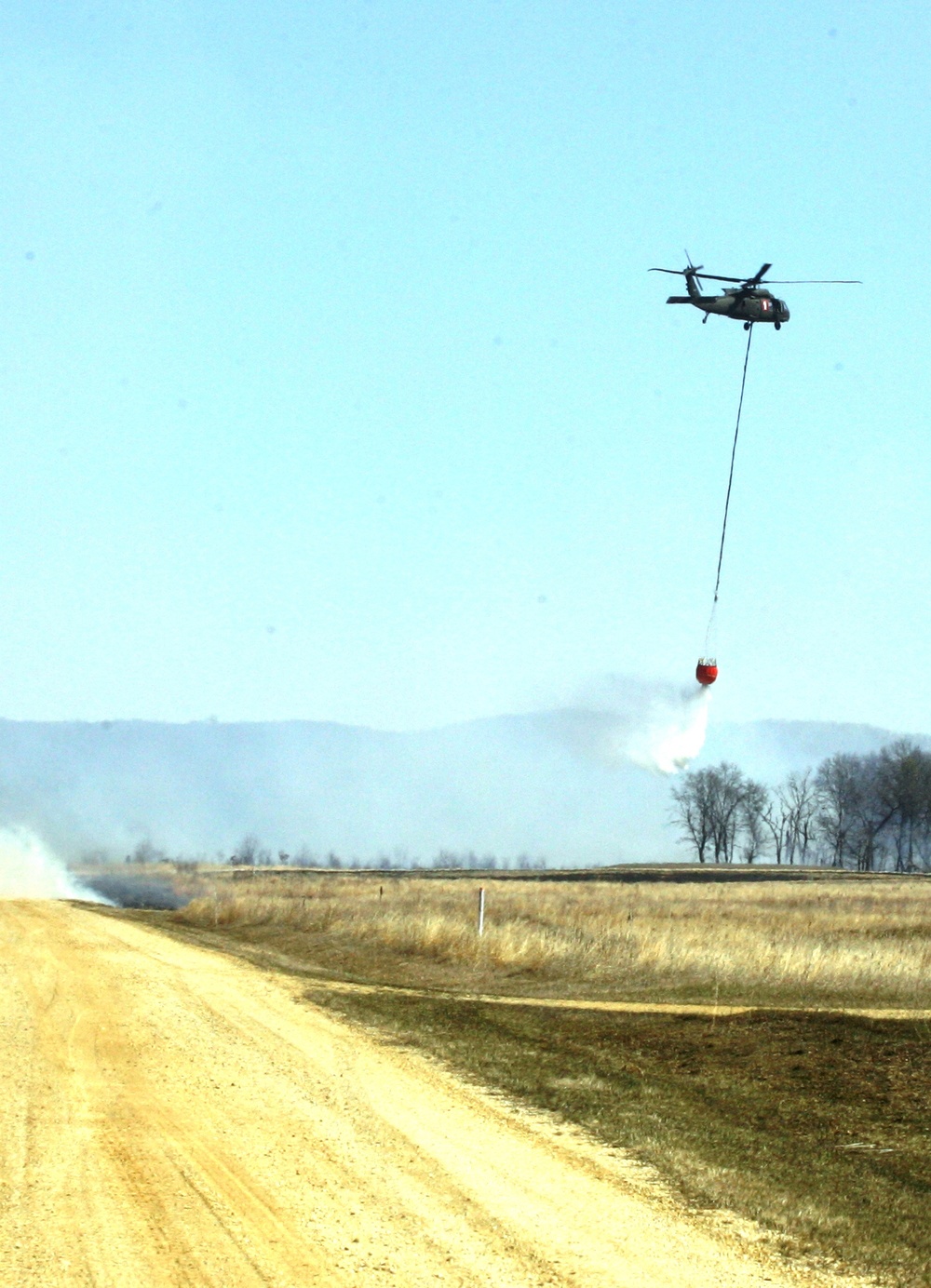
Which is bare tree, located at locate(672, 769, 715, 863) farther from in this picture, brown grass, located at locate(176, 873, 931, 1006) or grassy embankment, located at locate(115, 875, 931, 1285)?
grassy embankment, located at locate(115, 875, 931, 1285)

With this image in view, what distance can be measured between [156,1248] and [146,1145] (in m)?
2.86

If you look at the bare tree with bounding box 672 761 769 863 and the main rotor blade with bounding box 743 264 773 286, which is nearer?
the main rotor blade with bounding box 743 264 773 286

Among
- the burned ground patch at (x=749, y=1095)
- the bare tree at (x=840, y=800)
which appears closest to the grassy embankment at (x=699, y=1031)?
the burned ground patch at (x=749, y=1095)

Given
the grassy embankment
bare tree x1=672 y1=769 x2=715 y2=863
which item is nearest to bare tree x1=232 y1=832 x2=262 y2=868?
bare tree x1=672 y1=769 x2=715 y2=863

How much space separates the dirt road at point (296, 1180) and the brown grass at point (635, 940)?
9.42 metres

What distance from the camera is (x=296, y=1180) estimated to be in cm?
1002

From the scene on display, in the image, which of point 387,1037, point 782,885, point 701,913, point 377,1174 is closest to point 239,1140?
point 377,1174

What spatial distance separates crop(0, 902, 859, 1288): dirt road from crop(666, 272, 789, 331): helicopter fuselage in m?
18.2

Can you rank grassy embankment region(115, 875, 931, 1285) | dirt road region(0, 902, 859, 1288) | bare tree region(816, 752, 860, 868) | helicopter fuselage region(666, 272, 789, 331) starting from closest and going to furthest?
dirt road region(0, 902, 859, 1288)
grassy embankment region(115, 875, 931, 1285)
helicopter fuselage region(666, 272, 789, 331)
bare tree region(816, 752, 860, 868)

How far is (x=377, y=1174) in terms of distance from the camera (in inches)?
406

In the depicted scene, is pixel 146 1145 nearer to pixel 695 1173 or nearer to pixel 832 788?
pixel 695 1173

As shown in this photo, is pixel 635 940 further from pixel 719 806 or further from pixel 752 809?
pixel 752 809

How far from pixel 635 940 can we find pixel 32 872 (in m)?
35.5

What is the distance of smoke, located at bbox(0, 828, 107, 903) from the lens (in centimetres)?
5391
